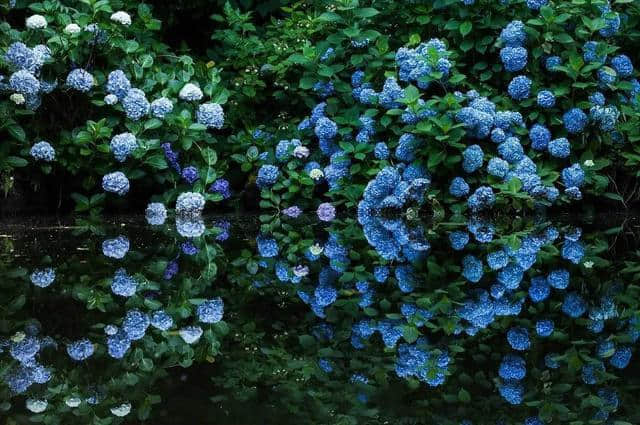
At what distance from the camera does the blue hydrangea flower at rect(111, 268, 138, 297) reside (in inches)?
167

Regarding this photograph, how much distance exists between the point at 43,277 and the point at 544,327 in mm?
2231

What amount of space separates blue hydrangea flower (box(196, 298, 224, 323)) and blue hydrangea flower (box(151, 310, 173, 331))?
125 millimetres

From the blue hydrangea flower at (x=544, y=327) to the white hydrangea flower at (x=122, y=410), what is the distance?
63.2 inches

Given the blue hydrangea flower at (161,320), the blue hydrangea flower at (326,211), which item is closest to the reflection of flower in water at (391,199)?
the blue hydrangea flower at (326,211)

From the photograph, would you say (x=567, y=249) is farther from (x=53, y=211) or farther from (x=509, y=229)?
(x=53, y=211)

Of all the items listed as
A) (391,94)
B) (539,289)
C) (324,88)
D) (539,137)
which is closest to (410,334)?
(539,289)

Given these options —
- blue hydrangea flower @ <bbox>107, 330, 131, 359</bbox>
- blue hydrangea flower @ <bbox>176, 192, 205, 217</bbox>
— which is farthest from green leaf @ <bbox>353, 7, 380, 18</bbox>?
blue hydrangea flower @ <bbox>107, 330, 131, 359</bbox>

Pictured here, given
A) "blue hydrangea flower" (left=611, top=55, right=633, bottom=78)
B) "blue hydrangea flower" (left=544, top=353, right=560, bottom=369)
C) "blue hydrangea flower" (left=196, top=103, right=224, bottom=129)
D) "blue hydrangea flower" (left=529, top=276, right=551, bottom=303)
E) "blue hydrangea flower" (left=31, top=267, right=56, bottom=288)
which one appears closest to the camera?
"blue hydrangea flower" (left=544, top=353, right=560, bottom=369)

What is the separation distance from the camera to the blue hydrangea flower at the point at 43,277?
436 cm

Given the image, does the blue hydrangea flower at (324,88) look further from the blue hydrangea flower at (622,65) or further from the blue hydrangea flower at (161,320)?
the blue hydrangea flower at (161,320)

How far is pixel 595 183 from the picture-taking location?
7.05 meters

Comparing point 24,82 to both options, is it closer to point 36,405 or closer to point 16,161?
point 16,161

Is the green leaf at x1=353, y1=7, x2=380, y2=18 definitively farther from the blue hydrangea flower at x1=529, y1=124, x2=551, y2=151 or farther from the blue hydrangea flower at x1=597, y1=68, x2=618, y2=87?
the blue hydrangea flower at x1=597, y1=68, x2=618, y2=87

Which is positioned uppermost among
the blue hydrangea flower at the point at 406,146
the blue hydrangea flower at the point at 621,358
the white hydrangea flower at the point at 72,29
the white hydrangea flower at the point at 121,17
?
the blue hydrangea flower at the point at 621,358
